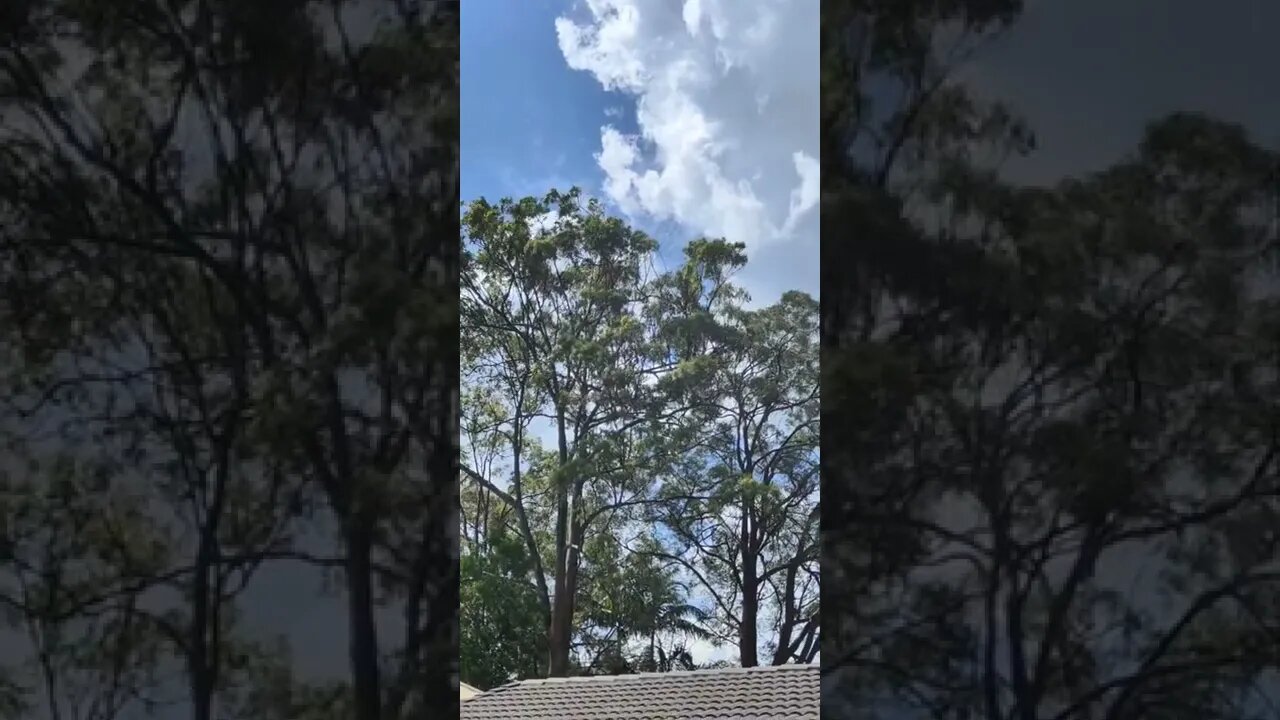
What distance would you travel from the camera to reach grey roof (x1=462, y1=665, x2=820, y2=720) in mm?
4148

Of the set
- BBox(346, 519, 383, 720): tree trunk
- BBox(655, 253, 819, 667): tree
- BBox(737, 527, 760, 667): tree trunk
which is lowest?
BBox(346, 519, 383, 720): tree trunk

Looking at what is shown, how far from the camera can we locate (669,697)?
14.6 feet

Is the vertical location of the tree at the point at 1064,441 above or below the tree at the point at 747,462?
below

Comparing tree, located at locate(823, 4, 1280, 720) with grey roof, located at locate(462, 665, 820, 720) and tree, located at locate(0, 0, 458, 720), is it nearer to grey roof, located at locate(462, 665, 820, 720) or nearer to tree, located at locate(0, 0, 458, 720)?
tree, located at locate(0, 0, 458, 720)

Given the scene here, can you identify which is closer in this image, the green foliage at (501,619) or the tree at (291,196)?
the tree at (291,196)

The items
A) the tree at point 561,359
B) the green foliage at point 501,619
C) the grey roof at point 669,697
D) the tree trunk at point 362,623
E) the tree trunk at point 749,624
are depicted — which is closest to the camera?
the tree trunk at point 362,623

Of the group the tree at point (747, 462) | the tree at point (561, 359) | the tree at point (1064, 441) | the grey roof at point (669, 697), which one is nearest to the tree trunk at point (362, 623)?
the tree at point (1064, 441)

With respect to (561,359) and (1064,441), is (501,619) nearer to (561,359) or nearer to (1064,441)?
(561,359)

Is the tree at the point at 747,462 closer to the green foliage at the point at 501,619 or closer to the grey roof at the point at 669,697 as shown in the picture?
the grey roof at the point at 669,697

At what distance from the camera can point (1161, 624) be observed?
1.67 m

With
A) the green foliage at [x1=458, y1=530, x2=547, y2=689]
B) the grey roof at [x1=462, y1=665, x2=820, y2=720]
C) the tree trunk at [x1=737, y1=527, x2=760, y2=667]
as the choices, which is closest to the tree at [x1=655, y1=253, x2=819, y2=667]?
the tree trunk at [x1=737, y1=527, x2=760, y2=667]

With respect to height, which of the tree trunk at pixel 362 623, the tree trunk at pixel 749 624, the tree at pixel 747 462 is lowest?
the tree trunk at pixel 362 623

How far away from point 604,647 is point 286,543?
3706mm

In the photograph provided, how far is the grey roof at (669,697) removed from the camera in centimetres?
415
